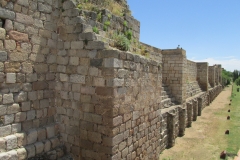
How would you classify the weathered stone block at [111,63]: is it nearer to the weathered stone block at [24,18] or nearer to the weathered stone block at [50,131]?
the weathered stone block at [24,18]

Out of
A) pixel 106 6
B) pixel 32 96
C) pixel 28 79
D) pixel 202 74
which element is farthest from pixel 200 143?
pixel 202 74

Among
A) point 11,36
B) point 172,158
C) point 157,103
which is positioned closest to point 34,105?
point 11,36

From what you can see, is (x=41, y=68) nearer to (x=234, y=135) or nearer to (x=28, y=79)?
(x=28, y=79)

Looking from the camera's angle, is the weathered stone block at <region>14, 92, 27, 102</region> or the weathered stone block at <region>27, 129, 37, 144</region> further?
the weathered stone block at <region>27, 129, 37, 144</region>

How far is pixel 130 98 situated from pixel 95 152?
155 cm

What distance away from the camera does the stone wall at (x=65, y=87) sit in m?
4.60

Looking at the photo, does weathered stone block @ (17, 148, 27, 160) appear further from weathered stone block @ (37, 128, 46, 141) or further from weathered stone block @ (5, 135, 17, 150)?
weathered stone block @ (37, 128, 46, 141)

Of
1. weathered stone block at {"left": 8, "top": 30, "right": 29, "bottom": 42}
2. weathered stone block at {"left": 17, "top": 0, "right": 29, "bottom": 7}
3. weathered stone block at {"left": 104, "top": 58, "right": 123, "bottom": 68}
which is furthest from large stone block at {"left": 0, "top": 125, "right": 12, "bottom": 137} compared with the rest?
weathered stone block at {"left": 17, "top": 0, "right": 29, "bottom": 7}

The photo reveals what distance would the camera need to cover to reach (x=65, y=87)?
5508mm

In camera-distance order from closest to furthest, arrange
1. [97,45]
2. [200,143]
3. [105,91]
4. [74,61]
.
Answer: [105,91]
[97,45]
[74,61]
[200,143]

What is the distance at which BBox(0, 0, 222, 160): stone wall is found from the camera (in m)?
4.60

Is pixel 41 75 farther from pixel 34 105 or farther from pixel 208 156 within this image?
pixel 208 156

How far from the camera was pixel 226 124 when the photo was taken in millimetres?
14531

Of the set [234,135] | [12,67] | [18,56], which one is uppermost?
[18,56]
